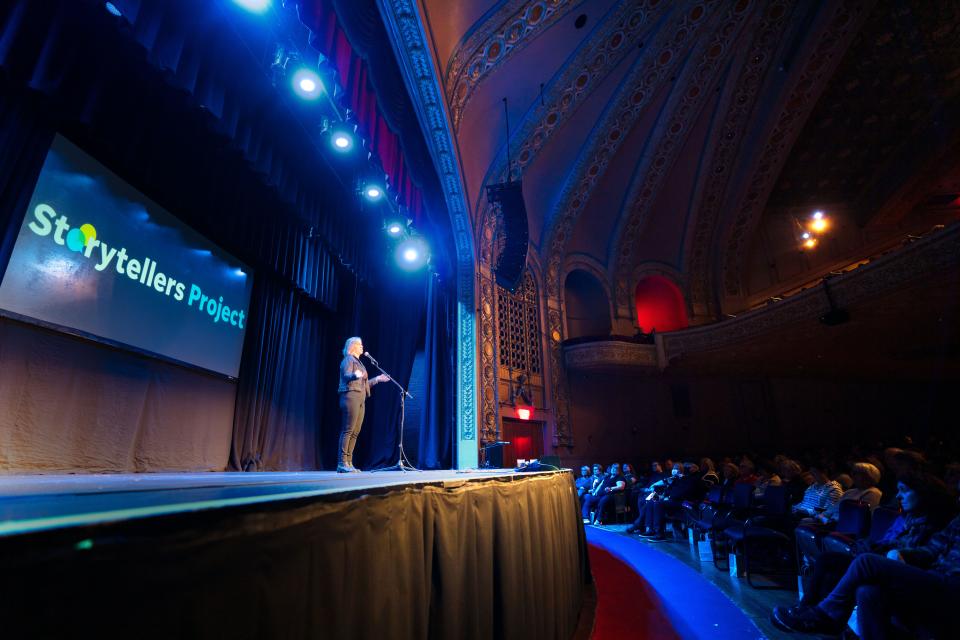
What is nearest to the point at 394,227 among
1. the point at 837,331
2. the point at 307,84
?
the point at 307,84

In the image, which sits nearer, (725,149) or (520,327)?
(520,327)

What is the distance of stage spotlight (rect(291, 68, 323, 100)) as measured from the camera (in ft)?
14.7

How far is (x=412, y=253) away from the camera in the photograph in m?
8.02

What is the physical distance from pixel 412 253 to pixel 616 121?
267 inches

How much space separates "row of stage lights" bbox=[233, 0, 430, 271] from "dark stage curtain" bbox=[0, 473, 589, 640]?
4225 mm

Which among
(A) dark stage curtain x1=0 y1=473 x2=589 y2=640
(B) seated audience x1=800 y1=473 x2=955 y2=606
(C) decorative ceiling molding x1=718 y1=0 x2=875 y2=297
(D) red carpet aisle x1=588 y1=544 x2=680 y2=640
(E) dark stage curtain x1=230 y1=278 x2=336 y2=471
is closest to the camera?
(A) dark stage curtain x1=0 y1=473 x2=589 y2=640

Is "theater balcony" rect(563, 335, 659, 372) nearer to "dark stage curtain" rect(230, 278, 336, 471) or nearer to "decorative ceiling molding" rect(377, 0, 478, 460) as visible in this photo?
"decorative ceiling molding" rect(377, 0, 478, 460)

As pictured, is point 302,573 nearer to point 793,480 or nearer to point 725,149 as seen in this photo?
point 793,480

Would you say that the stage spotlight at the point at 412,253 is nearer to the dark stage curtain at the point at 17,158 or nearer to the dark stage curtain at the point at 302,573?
the dark stage curtain at the point at 17,158

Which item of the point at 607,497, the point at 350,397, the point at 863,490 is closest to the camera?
the point at 863,490

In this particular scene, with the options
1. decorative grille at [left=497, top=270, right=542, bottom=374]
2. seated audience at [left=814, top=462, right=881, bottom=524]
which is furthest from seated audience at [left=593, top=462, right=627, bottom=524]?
seated audience at [left=814, top=462, right=881, bottom=524]

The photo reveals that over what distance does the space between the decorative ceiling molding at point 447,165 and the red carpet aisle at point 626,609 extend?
152 inches

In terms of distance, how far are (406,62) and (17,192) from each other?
13.7ft

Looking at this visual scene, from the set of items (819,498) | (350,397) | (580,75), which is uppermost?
(580,75)
